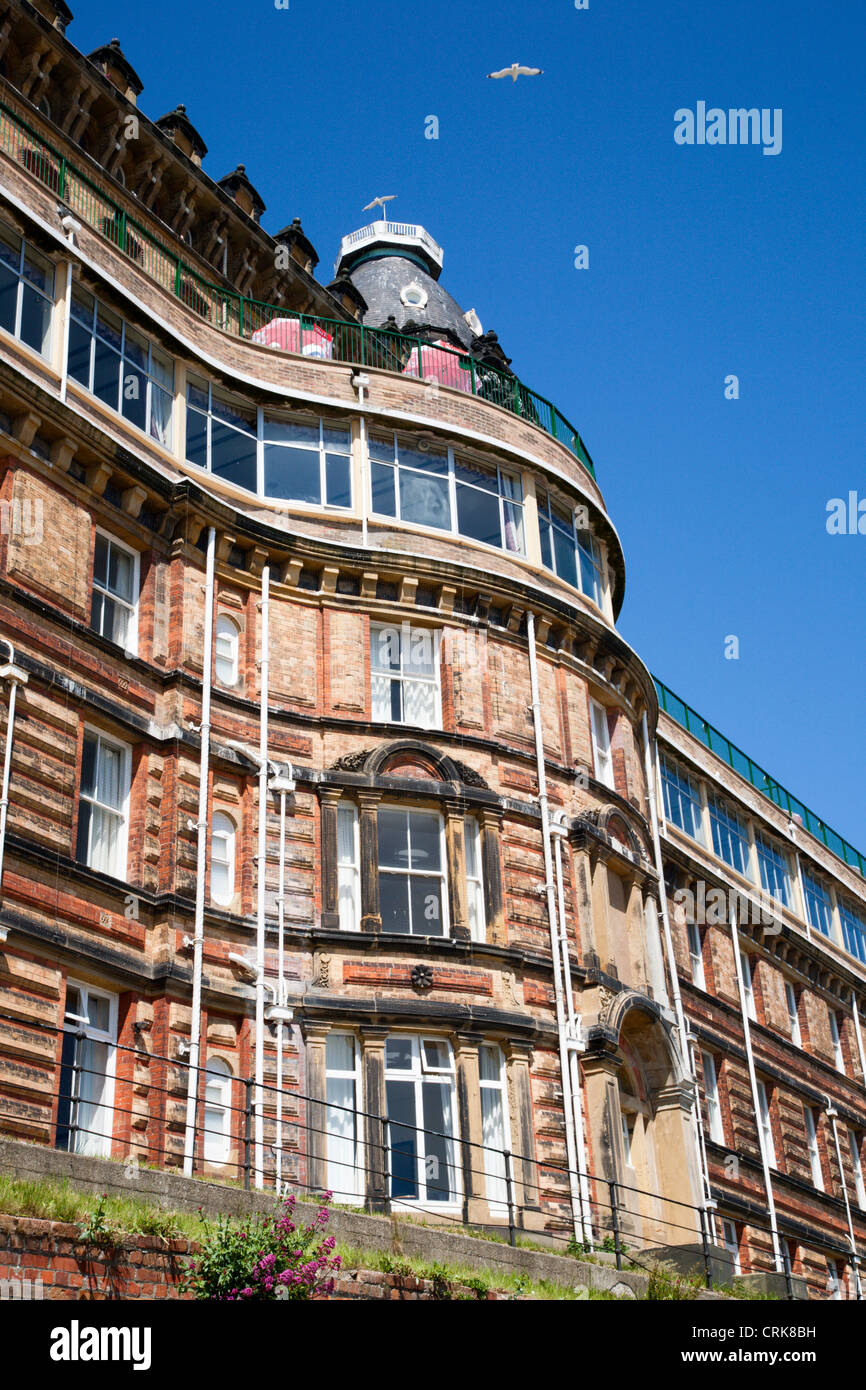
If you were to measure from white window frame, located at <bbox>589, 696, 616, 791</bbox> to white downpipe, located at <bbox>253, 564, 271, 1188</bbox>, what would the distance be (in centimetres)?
708

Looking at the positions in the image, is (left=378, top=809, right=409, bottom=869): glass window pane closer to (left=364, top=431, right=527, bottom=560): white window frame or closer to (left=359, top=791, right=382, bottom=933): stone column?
(left=359, top=791, right=382, bottom=933): stone column

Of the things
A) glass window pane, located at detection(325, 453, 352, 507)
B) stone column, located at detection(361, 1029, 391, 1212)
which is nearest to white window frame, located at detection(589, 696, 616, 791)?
glass window pane, located at detection(325, 453, 352, 507)

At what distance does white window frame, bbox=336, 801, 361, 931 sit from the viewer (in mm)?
27203

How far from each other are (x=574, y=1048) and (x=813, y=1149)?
19.0 m

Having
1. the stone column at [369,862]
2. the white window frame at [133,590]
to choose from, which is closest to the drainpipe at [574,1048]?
the stone column at [369,862]

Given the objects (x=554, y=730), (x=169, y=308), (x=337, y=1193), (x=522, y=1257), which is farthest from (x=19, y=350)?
(x=522, y=1257)

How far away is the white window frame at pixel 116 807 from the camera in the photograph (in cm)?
2478

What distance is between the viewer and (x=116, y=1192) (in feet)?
55.8

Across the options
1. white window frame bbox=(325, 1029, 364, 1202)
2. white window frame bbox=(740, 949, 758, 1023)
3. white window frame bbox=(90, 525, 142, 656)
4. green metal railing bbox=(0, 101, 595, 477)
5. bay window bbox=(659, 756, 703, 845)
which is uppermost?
green metal railing bbox=(0, 101, 595, 477)

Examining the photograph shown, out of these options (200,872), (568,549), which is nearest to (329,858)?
(200,872)

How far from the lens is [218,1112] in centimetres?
2459

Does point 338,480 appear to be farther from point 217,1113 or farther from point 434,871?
point 217,1113

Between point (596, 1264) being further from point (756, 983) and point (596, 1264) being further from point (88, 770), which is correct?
point (756, 983)
